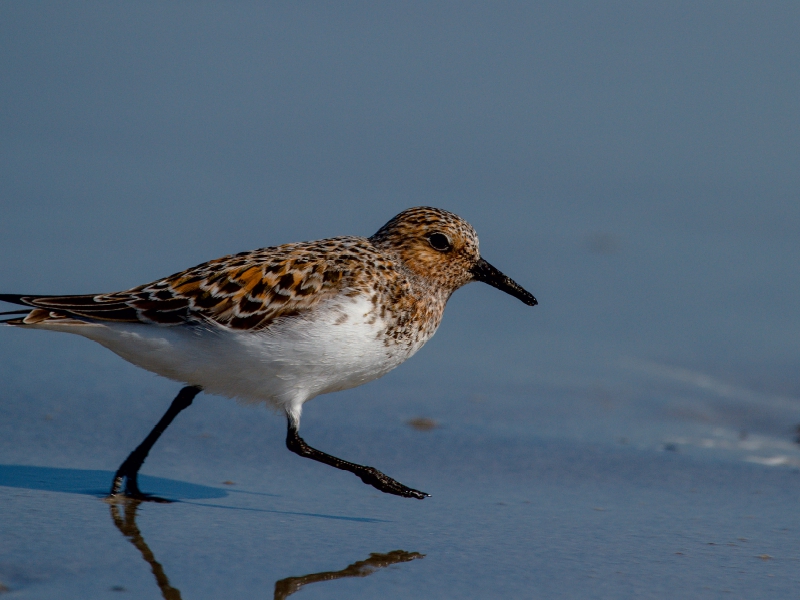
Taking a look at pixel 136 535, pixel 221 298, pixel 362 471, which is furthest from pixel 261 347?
pixel 136 535

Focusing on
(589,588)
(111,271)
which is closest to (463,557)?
(589,588)

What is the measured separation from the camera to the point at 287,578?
4.16 meters

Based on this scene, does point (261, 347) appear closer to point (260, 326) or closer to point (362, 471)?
point (260, 326)

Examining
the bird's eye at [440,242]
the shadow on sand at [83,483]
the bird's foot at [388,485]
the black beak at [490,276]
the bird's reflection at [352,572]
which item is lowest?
the bird's reflection at [352,572]

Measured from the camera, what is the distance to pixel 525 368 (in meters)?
7.48

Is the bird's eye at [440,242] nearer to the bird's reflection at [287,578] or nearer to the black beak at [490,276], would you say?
the black beak at [490,276]

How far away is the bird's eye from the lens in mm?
5867

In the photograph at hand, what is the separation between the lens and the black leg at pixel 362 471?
5195 mm

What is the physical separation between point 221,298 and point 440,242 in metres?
1.25

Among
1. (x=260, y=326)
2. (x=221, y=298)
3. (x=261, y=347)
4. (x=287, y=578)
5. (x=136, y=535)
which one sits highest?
(x=221, y=298)

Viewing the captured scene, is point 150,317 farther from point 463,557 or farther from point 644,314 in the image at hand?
point 644,314

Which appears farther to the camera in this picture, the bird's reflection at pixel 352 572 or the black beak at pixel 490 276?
the black beak at pixel 490 276

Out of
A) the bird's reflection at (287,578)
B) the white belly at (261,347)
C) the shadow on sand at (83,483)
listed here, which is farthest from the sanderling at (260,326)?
the bird's reflection at (287,578)

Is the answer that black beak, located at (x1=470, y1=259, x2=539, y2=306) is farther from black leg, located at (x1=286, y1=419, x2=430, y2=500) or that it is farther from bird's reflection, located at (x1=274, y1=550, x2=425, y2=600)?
bird's reflection, located at (x1=274, y1=550, x2=425, y2=600)
